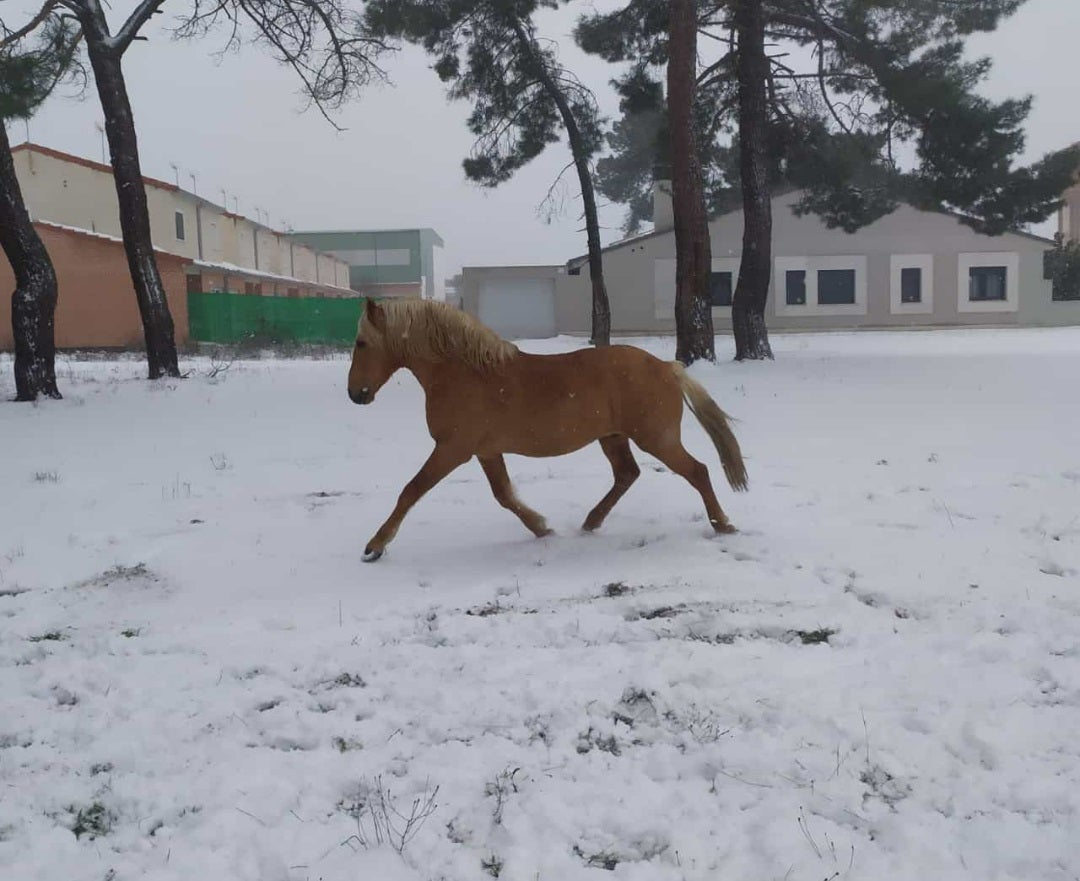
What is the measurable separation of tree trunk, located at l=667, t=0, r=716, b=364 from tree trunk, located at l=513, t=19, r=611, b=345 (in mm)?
6923

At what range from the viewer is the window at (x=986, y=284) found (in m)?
33.1

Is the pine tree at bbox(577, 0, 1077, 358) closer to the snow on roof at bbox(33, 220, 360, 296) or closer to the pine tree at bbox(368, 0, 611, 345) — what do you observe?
the pine tree at bbox(368, 0, 611, 345)

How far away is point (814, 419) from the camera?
8.93 m

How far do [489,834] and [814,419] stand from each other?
7370 mm

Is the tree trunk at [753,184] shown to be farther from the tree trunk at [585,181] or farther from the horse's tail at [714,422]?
the horse's tail at [714,422]

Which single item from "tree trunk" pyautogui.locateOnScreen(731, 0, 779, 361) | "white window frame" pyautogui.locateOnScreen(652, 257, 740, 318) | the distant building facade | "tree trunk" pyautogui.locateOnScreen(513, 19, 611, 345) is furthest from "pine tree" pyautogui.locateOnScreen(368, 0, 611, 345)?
the distant building facade

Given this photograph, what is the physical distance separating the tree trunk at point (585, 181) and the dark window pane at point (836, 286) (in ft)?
48.2

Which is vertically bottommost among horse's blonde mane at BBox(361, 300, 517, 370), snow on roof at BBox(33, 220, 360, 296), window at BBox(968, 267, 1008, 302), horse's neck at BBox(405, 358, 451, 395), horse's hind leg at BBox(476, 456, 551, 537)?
horse's hind leg at BBox(476, 456, 551, 537)

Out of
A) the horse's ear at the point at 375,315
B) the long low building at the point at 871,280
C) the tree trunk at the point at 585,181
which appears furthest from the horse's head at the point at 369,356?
the long low building at the point at 871,280

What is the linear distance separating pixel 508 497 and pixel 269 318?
83.0 ft

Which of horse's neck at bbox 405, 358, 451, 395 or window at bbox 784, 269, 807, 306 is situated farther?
window at bbox 784, 269, 807, 306

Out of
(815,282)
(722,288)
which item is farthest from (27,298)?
(815,282)

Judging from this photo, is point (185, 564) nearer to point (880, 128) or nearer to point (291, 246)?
point (880, 128)

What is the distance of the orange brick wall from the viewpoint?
25031mm
